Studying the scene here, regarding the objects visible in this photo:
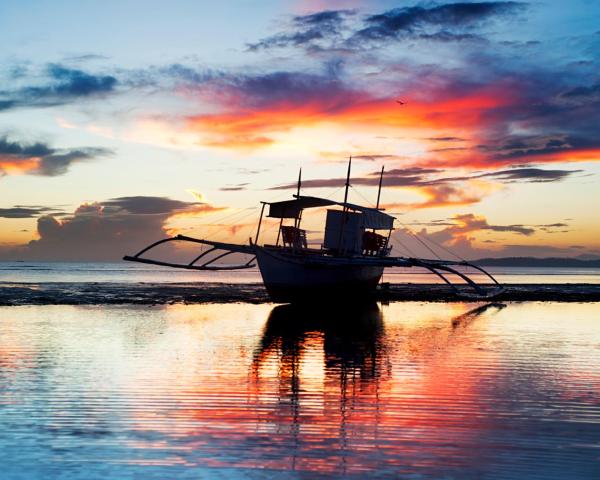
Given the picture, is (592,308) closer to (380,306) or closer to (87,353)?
(380,306)

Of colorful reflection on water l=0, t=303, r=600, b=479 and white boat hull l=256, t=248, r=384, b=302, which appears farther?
white boat hull l=256, t=248, r=384, b=302

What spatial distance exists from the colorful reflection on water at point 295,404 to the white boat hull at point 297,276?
1315 centimetres

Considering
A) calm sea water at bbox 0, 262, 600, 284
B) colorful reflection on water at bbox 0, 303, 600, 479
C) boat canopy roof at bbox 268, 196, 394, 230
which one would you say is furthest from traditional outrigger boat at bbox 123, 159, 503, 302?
calm sea water at bbox 0, 262, 600, 284

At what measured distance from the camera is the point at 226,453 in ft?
27.1

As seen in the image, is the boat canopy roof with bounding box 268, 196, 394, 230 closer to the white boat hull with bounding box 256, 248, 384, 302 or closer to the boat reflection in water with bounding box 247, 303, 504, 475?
the white boat hull with bounding box 256, 248, 384, 302

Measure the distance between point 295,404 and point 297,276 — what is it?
25684 millimetres

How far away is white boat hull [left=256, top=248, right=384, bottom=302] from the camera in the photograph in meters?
36.7

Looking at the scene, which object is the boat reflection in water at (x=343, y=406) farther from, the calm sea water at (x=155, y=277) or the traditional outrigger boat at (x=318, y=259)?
the calm sea water at (x=155, y=277)

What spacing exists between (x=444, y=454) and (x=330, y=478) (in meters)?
1.77

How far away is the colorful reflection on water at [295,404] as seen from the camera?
797cm

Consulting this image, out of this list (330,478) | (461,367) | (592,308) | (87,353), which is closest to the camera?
(330,478)

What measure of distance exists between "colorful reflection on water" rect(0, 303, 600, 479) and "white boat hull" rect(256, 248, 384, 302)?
518 inches

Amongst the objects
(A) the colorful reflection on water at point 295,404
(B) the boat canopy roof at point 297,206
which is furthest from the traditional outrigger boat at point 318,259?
(A) the colorful reflection on water at point 295,404

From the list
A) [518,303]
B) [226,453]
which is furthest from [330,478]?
[518,303]
